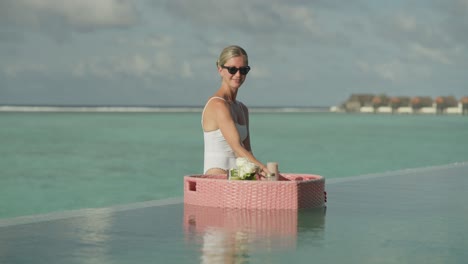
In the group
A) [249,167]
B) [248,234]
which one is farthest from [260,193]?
[248,234]

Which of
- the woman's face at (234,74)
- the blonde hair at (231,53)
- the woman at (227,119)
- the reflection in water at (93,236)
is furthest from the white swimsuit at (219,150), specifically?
the reflection in water at (93,236)

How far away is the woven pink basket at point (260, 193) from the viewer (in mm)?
8266

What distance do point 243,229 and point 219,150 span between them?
1.69 metres

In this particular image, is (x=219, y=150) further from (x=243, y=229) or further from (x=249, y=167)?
(x=243, y=229)

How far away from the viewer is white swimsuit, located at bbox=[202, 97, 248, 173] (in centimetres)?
855

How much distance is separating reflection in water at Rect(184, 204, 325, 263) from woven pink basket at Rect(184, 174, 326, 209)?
7 centimetres

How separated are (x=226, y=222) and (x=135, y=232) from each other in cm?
88

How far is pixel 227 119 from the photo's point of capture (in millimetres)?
8383

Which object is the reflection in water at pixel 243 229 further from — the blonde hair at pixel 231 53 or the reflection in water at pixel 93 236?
the blonde hair at pixel 231 53

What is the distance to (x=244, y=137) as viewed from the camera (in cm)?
876

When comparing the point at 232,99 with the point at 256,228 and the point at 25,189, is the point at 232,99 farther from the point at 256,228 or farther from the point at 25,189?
the point at 25,189

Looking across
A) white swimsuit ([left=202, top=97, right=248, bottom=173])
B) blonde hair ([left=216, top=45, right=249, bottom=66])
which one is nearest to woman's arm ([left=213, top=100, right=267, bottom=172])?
white swimsuit ([left=202, top=97, right=248, bottom=173])

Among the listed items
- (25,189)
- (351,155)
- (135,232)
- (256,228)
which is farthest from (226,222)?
(351,155)

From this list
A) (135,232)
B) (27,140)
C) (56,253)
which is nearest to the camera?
(56,253)
